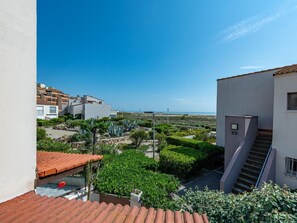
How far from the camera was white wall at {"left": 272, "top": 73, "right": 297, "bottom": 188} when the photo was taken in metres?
9.56

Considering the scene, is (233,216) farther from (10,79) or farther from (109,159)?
(109,159)

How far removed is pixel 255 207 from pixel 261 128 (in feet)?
35.4

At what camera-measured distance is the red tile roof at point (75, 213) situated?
314 cm

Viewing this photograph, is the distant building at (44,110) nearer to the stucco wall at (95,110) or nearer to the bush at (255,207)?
the stucco wall at (95,110)

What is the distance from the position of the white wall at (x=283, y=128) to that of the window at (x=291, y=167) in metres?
0.18

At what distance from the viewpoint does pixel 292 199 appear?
412cm

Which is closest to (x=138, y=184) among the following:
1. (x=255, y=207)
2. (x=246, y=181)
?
(x=255, y=207)

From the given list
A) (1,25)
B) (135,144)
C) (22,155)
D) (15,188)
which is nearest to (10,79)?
(1,25)

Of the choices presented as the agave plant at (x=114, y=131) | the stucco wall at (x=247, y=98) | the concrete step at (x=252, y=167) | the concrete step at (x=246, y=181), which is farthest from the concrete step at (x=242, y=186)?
the agave plant at (x=114, y=131)

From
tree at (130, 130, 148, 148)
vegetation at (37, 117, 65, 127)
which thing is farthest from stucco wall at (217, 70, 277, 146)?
vegetation at (37, 117, 65, 127)

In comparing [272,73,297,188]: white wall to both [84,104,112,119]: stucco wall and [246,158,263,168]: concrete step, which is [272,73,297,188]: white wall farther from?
[84,104,112,119]: stucco wall

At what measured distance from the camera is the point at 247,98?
13914 mm

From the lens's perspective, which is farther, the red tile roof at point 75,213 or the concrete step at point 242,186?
the concrete step at point 242,186

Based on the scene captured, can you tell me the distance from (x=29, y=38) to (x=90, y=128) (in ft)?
47.9
